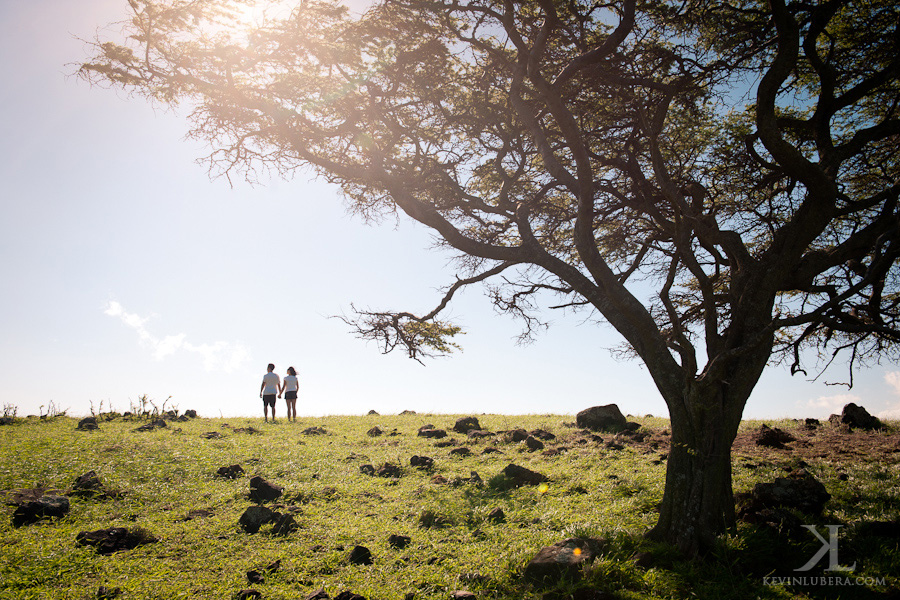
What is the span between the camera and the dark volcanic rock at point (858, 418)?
56.3ft

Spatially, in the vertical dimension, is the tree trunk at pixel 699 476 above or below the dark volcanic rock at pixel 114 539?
above

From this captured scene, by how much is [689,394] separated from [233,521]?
27.0 feet

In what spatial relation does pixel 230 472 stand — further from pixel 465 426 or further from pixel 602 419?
pixel 602 419

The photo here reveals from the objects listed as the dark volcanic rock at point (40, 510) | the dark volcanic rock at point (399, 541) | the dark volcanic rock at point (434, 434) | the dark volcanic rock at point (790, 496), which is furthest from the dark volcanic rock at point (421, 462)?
the dark volcanic rock at point (40, 510)

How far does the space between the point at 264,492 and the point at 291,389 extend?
35.8ft

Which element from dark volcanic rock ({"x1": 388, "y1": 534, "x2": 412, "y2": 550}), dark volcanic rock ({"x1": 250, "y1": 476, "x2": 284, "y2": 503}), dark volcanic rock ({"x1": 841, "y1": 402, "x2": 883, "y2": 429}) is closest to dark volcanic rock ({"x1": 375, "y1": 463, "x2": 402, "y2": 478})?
dark volcanic rock ({"x1": 250, "y1": 476, "x2": 284, "y2": 503})

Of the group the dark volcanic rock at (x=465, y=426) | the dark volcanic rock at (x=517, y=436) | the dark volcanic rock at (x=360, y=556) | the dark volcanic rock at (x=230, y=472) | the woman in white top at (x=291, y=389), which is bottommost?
the dark volcanic rock at (x=360, y=556)

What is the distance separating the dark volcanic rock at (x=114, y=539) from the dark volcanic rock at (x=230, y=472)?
3.48 meters

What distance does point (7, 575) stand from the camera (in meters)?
7.01

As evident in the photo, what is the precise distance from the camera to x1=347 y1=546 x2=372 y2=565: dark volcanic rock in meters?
7.43

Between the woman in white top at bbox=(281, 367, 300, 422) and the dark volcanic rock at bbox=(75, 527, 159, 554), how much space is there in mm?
12654

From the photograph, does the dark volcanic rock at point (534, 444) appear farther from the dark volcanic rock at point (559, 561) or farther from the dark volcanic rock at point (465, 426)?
the dark volcanic rock at point (559, 561)

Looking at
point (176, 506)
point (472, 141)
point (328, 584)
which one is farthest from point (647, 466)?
point (176, 506)

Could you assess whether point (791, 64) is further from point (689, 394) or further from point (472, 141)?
point (472, 141)
